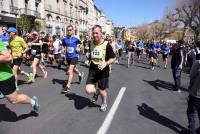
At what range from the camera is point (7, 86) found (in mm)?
5820

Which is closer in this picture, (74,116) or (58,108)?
(74,116)

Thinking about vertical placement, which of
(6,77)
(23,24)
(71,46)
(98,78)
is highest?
(23,24)

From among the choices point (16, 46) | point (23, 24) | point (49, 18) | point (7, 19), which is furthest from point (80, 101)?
point (49, 18)

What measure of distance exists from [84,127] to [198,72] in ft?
7.51

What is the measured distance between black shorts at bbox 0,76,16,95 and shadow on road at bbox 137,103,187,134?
9.57 feet

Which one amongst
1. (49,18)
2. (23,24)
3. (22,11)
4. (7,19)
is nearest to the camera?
(23,24)

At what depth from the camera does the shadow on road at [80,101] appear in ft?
26.1

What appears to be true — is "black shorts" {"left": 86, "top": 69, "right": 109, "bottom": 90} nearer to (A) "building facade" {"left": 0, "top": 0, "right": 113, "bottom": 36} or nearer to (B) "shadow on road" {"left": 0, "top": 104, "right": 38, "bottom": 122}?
(B) "shadow on road" {"left": 0, "top": 104, "right": 38, "bottom": 122}

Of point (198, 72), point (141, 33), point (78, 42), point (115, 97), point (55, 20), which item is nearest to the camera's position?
point (198, 72)

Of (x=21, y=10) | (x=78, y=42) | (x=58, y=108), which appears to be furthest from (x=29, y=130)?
(x=21, y=10)

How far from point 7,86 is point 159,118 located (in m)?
3.19

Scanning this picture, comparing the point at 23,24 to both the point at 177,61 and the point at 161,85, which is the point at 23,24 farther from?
the point at 177,61

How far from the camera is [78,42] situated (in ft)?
33.8

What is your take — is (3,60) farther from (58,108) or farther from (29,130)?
(58,108)
